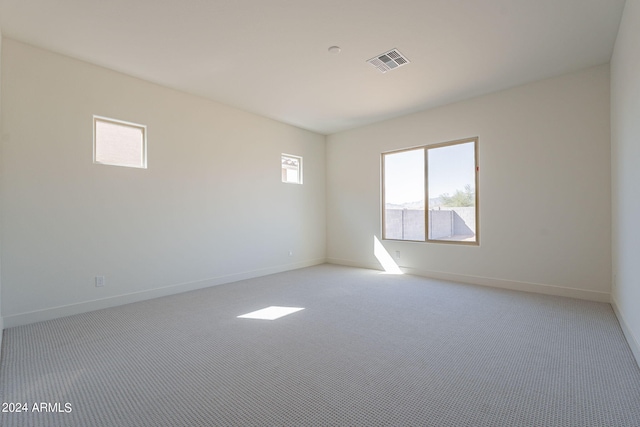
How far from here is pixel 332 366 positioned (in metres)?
2.12

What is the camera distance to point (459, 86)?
13.5 ft

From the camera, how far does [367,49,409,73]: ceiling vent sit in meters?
3.27

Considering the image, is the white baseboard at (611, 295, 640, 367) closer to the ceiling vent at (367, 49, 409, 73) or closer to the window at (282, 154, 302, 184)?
the ceiling vent at (367, 49, 409, 73)

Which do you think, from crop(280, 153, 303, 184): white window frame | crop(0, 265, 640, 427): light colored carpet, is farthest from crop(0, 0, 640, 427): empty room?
crop(280, 153, 303, 184): white window frame

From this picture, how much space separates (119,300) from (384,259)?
435 cm

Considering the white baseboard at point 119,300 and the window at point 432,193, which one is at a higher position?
the window at point 432,193

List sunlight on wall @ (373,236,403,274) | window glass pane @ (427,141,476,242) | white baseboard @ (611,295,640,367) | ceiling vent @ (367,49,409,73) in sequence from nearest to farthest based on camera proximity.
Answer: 1. white baseboard @ (611,295,640,367)
2. ceiling vent @ (367,49,409,73)
3. window glass pane @ (427,141,476,242)
4. sunlight on wall @ (373,236,403,274)

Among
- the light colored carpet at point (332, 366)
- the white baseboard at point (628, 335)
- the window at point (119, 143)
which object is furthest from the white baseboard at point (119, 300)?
the white baseboard at point (628, 335)

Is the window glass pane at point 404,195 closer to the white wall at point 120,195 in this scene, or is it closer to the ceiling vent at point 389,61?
the ceiling vent at point 389,61

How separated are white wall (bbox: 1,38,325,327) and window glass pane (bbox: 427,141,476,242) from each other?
2.89 meters

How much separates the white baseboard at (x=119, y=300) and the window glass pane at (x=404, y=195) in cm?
252

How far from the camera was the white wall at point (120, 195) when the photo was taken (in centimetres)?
301

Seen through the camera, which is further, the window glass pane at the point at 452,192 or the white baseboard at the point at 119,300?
the window glass pane at the point at 452,192

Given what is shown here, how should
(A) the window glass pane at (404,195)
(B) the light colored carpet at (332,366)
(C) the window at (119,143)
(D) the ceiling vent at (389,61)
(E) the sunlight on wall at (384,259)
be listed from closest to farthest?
1. (B) the light colored carpet at (332,366)
2. (D) the ceiling vent at (389,61)
3. (C) the window at (119,143)
4. (A) the window glass pane at (404,195)
5. (E) the sunlight on wall at (384,259)
